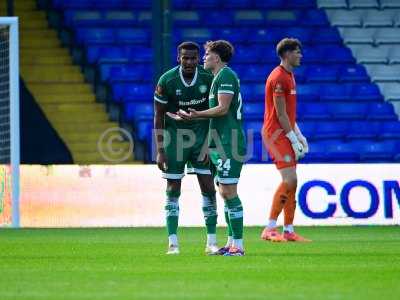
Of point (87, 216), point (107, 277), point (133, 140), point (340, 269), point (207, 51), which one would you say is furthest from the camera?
point (133, 140)

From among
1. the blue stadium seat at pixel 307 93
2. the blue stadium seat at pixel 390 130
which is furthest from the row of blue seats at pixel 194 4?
the blue stadium seat at pixel 390 130

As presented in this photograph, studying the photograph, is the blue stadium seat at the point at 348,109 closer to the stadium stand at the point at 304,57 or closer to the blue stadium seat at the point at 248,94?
the stadium stand at the point at 304,57

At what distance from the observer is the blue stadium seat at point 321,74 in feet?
73.0

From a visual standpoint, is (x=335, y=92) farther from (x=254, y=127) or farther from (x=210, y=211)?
(x=210, y=211)

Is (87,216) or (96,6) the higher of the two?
(96,6)

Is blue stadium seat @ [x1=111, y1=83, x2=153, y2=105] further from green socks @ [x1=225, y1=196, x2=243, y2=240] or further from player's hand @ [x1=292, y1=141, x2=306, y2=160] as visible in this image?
green socks @ [x1=225, y1=196, x2=243, y2=240]

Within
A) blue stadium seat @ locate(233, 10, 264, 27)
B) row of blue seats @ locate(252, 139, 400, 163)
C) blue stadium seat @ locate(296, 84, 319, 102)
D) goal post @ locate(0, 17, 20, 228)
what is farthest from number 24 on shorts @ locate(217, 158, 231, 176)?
blue stadium seat @ locate(233, 10, 264, 27)

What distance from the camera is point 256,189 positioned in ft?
54.5

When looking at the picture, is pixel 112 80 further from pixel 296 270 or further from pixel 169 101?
pixel 296 270

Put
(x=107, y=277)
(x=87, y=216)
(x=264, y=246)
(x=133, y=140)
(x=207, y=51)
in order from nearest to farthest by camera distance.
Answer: (x=107, y=277)
(x=207, y=51)
(x=264, y=246)
(x=87, y=216)
(x=133, y=140)

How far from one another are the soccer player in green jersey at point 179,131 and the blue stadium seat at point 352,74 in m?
11.1

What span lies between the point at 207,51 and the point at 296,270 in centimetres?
233

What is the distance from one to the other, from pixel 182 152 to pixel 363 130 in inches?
407

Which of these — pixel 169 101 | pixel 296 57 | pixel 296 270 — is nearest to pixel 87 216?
pixel 296 57
